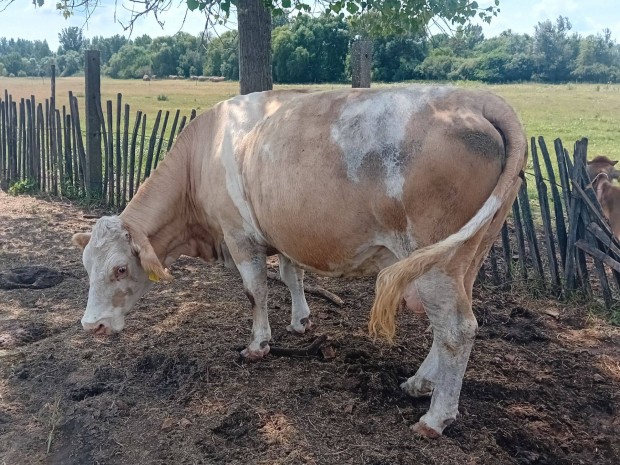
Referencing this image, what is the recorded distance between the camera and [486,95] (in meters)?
3.50

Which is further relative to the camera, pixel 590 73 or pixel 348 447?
pixel 590 73

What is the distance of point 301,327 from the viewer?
5.13 meters

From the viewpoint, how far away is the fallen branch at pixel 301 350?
4.68 m

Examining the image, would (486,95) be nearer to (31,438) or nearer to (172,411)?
(172,411)

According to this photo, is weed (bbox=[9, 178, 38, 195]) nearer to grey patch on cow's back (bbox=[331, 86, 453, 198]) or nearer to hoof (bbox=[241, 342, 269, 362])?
hoof (bbox=[241, 342, 269, 362])

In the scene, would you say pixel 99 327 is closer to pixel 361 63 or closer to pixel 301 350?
pixel 301 350

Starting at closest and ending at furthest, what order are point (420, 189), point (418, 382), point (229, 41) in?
point (420, 189) < point (418, 382) < point (229, 41)

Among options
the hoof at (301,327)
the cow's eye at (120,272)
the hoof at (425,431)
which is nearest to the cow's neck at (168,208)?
the cow's eye at (120,272)

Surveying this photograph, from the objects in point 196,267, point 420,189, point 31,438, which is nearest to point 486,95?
point 420,189

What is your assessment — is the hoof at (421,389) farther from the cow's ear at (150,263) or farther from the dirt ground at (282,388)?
the cow's ear at (150,263)

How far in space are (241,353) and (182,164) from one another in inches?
64.5

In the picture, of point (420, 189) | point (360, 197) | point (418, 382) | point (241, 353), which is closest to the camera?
point (420, 189)

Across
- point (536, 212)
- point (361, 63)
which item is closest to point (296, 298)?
point (361, 63)

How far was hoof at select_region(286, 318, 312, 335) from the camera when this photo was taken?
16.8 ft
